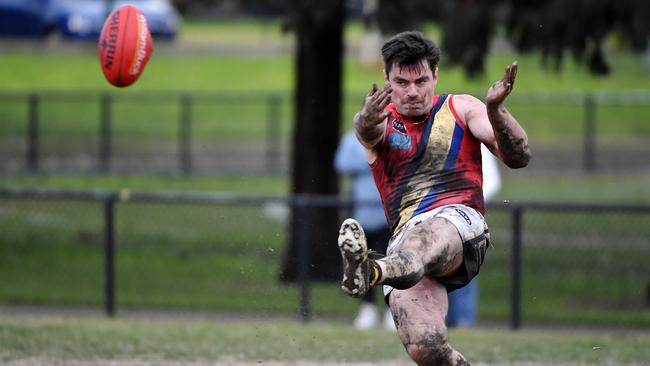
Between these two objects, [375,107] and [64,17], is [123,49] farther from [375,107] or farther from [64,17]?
[64,17]

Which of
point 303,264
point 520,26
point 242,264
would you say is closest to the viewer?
point 303,264

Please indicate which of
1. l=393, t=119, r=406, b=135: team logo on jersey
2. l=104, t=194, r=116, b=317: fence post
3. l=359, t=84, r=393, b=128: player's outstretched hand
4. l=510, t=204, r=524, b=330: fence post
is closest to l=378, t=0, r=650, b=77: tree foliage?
l=510, t=204, r=524, b=330: fence post

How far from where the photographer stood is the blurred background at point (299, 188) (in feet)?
38.5

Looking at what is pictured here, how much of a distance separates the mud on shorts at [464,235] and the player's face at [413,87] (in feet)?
1.79

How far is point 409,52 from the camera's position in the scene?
6211 millimetres

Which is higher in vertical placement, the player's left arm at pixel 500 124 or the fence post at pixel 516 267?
the player's left arm at pixel 500 124

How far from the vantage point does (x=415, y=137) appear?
633cm

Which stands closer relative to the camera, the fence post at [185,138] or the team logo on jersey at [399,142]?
the team logo on jersey at [399,142]

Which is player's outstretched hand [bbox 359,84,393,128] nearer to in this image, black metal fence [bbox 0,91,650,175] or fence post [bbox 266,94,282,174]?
black metal fence [bbox 0,91,650,175]

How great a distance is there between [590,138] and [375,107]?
17.0 metres

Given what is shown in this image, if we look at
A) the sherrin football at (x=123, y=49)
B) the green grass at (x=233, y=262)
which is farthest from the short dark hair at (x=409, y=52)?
the green grass at (x=233, y=262)

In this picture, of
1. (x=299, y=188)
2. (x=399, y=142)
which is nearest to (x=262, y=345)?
(x=399, y=142)

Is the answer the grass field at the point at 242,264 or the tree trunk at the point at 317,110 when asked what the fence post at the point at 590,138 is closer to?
the grass field at the point at 242,264

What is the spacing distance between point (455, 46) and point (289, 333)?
12.4 feet
